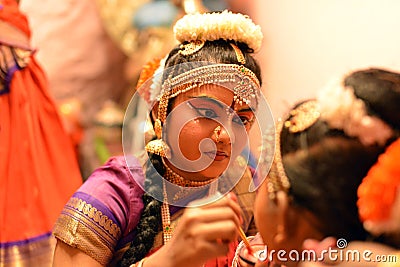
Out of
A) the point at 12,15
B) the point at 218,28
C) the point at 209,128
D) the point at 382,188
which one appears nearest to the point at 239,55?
the point at 218,28

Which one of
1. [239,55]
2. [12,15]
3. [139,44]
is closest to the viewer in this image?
[239,55]

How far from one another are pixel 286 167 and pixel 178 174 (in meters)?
0.36

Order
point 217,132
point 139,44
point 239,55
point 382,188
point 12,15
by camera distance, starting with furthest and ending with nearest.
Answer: point 139,44 → point 12,15 → point 239,55 → point 217,132 → point 382,188

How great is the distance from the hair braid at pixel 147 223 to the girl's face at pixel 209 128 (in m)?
0.09

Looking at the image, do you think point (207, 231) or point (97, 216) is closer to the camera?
point (207, 231)

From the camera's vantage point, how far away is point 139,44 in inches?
115

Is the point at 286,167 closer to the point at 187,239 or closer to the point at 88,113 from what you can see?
the point at 187,239

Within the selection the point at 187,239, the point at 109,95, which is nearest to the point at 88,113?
the point at 109,95

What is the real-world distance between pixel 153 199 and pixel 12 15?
774 mm

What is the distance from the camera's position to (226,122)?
1.16 meters

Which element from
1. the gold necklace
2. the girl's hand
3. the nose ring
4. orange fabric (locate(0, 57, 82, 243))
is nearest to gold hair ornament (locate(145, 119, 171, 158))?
the gold necklace

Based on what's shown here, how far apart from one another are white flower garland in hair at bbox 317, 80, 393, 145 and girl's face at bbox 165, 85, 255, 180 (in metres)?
0.28

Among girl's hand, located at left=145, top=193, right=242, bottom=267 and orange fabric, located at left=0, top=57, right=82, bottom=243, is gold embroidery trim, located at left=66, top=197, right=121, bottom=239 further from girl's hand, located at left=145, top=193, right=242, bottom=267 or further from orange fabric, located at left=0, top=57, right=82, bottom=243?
orange fabric, located at left=0, top=57, right=82, bottom=243

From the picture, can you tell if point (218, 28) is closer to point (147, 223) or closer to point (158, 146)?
point (158, 146)
